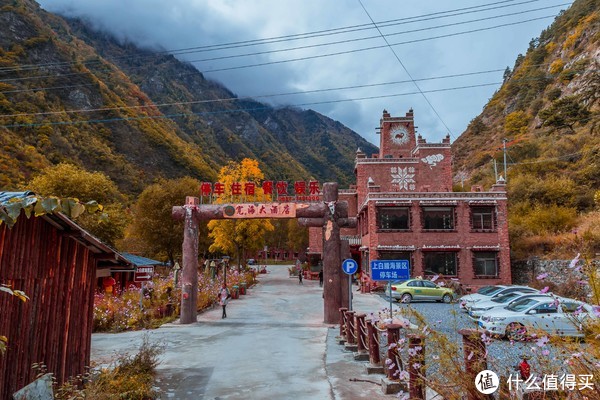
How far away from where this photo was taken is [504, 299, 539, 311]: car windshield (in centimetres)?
1459

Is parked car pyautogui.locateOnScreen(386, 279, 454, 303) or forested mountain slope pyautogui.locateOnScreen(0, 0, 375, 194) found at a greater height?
forested mountain slope pyautogui.locateOnScreen(0, 0, 375, 194)

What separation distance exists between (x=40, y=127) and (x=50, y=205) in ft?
233

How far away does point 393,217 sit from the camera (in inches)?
1175

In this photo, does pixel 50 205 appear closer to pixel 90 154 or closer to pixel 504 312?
pixel 504 312

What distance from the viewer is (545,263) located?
1035 inches

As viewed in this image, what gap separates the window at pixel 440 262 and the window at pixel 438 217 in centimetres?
191

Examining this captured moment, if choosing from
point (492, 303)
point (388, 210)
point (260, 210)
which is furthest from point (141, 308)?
point (388, 210)

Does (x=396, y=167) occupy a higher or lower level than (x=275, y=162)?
lower

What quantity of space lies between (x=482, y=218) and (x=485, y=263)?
10.5 feet

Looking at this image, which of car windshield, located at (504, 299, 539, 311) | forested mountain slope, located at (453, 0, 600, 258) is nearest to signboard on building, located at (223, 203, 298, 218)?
car windshield, located at (504, 299, 539, 311)

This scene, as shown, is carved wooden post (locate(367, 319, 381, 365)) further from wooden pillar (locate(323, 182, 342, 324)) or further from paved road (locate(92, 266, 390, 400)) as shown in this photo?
wooden pillar (locate(323, 182, 342, 324))

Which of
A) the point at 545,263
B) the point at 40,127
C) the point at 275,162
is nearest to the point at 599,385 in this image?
the point at 545,263

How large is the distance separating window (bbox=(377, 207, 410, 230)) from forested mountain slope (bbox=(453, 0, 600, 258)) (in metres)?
8.80

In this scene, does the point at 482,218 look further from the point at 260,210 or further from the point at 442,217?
the point at 260,210
